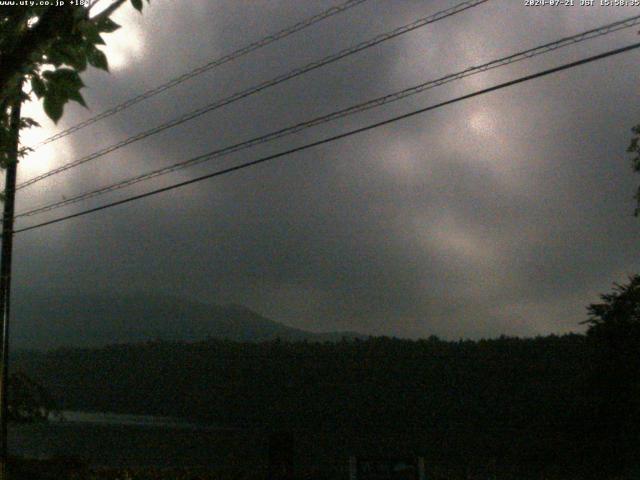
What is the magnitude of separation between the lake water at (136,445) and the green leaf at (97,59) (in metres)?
19.0

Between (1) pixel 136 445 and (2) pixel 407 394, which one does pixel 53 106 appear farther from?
(2) pixel 407 394

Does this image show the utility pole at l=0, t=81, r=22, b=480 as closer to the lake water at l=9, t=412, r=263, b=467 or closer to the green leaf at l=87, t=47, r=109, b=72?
the lake water at l=9, t=412, r=263, b=467

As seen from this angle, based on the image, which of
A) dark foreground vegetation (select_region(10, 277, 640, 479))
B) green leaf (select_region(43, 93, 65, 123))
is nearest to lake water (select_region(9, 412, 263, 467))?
dark foreground vegetation (select_region(10, 277, 640, 479))

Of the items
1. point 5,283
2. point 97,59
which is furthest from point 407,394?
point 97,59

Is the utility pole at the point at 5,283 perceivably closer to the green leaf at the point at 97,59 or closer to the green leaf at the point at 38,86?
the green leaf at the point at 97,59

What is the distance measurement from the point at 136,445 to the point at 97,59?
3442 cm

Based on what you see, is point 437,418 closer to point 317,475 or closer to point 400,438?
point 400,438

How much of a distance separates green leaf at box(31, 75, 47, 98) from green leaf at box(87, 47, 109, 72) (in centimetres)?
40

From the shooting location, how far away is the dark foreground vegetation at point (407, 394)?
2595cm

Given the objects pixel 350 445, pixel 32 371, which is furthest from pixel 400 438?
pixel 32 371

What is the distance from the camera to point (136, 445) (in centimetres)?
3634

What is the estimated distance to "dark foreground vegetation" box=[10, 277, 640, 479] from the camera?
2595 centimetres

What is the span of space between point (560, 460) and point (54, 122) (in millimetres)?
29531

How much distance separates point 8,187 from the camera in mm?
18047
